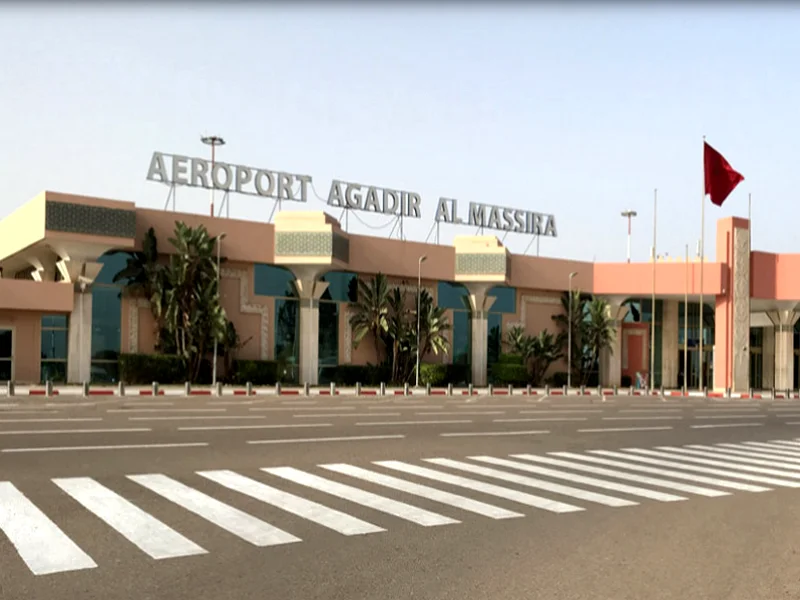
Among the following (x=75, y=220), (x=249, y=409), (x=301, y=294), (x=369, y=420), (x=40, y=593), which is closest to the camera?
(x=40, y=593)

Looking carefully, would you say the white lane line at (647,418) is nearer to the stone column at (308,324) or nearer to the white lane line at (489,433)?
the white lane line at (489,433)

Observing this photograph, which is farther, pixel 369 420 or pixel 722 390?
pixel 722 390

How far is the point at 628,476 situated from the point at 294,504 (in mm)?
5924

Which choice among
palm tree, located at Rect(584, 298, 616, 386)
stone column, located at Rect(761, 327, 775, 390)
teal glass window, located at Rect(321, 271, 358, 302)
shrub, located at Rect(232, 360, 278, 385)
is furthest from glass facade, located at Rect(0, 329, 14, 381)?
stone column, located at Rect(761, 327, 775, 390)

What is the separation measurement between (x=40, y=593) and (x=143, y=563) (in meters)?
1.04

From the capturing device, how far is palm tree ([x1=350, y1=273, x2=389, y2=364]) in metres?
44.6

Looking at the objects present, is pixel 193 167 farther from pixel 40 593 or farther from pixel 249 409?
pixel 40 593

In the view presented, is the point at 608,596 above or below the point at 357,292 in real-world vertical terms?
below

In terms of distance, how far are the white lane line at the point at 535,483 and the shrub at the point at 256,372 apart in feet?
87.3

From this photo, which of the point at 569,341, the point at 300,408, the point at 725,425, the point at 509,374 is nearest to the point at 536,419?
the point at 725,425

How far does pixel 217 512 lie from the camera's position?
9.58 m

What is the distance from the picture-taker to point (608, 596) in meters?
6.73

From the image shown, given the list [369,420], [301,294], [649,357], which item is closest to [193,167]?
[301,294]

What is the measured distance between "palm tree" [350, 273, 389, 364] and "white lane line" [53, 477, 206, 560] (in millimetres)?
33226
